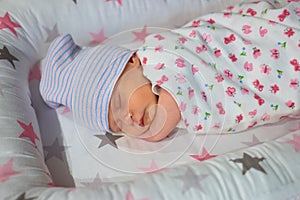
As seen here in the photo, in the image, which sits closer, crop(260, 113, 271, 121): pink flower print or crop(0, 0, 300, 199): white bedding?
crop(0, 0, 300, 199): white bedding

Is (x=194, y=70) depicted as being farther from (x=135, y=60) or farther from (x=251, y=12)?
(x=251, y=12)

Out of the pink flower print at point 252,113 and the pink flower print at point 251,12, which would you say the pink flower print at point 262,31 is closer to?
the pink flower print at point 251,12

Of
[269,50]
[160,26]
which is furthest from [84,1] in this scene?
[269,50]

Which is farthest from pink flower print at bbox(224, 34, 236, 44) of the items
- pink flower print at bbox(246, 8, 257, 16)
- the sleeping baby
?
pink flower print at bbox(246, 8, 257, 16)

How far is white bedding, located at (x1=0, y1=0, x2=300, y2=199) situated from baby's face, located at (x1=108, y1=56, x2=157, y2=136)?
6cm

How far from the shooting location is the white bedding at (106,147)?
858 mm

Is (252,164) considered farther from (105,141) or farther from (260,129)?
(105,141)

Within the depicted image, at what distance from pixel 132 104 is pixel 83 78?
0.44 ft

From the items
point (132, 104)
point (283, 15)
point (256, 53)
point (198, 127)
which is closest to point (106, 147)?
point (132, 104)

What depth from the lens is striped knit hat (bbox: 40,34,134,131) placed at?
106cm

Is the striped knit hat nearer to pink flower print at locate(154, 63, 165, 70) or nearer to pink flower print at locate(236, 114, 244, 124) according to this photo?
pink flower print at locate(154, 63, 165, 70)

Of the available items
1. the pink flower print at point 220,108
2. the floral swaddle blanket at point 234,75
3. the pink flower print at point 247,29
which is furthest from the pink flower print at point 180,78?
the pink flower print at point 247,29

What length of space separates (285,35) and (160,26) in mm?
411

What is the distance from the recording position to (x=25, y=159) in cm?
95
